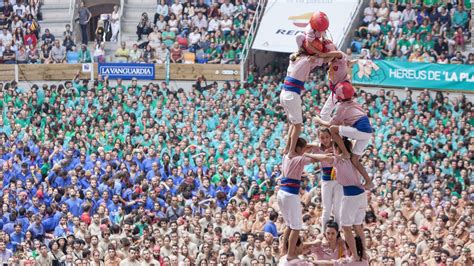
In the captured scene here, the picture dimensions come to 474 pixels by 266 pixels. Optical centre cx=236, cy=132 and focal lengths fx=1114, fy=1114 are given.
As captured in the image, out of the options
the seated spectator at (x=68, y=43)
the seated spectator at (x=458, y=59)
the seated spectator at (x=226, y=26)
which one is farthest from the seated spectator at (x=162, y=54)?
the seated spectator at (x=458, y=59)

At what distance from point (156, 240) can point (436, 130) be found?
748 cm

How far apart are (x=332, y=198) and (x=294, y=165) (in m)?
0.72

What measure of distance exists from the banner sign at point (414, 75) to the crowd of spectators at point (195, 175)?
528 mm

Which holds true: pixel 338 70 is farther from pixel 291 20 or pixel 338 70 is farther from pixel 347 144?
pixel 291 20

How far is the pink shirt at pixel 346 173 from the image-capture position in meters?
13.4

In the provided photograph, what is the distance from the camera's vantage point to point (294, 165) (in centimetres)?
1352

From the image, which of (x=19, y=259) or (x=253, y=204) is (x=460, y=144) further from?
(x=19, y=259)

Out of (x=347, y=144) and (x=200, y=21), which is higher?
(x=347, y=144)

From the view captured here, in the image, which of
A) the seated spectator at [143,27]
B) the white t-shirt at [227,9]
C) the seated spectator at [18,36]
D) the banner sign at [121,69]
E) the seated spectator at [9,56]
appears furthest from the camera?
the seated spectator at [143,27]

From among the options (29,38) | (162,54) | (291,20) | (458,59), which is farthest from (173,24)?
(458,59)

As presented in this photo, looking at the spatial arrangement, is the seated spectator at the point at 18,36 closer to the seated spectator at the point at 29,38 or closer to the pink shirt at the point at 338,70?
the seated spectator at the point at 29,38

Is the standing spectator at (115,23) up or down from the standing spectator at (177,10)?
down

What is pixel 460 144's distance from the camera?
2319 centimetres

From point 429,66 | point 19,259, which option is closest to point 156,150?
point 19,259
